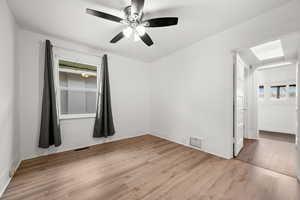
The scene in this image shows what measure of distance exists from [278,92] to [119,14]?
19.7 ft

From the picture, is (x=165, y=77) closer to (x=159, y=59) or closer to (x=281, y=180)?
(x=159, y=59)

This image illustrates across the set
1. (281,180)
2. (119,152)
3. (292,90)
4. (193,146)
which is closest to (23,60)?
(119,152)

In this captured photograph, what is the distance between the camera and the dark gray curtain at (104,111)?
2.92 m

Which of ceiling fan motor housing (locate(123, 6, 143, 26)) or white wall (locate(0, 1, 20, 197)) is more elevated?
ceiling fan motor housing (locate(123, 6, 143, 26))

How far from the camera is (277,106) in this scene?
4227mm

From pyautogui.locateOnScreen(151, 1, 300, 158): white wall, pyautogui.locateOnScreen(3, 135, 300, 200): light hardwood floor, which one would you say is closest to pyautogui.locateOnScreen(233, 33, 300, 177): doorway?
pyautogui.locateOnScreen(151, 1, 300, 158): white wall

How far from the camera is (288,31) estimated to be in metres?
1.62

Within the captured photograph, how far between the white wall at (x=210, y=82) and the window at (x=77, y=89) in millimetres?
2117

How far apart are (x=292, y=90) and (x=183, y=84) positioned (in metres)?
4.24

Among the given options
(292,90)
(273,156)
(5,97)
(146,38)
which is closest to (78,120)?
(5,97)

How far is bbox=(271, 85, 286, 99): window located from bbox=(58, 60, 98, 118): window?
638 cm

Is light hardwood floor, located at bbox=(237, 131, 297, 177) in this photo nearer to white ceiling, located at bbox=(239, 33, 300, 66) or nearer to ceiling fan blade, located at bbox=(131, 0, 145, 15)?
white ceiling, located at bbox=(239, 33, 300, 66)

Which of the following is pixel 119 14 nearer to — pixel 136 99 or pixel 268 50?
pixel 136 99

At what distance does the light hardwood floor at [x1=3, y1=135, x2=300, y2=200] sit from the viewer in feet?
4.46
